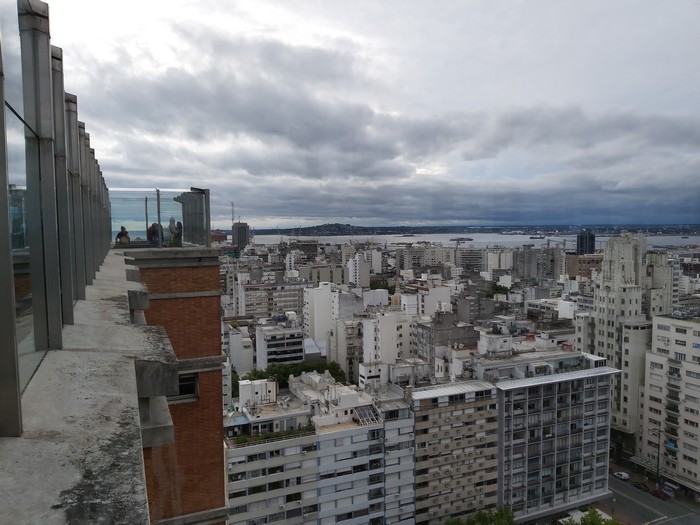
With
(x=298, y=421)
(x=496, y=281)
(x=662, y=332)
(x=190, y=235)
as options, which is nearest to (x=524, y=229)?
(x=496, y=281)

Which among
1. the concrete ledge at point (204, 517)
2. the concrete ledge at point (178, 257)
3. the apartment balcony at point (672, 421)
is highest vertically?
the concrete ledge at point (178, 257)

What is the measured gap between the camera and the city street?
1127 centimetres

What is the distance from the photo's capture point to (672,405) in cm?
1329

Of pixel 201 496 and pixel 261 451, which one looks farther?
pixel 261 451

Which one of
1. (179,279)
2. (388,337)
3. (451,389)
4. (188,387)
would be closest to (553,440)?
(451,389)

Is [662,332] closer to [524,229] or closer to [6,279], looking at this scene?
[6,279]

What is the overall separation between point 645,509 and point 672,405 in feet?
9.35

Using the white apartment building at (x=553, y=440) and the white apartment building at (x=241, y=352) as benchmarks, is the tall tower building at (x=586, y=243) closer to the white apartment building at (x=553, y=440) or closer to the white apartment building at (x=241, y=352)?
the white apartment building at (x=241, y=352)

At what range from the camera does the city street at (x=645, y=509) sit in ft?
37.0

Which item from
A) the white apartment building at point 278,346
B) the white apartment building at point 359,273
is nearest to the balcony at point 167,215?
the white apartment building at point 278,346

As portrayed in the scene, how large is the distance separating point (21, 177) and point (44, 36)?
0.35m

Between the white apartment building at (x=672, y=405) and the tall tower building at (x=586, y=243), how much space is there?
1479 inches

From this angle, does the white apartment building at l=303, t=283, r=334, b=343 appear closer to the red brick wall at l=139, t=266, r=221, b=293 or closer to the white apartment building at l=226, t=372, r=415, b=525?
the white apartment building at l=226, t=372, r=415, b=525

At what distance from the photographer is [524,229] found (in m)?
84.6
